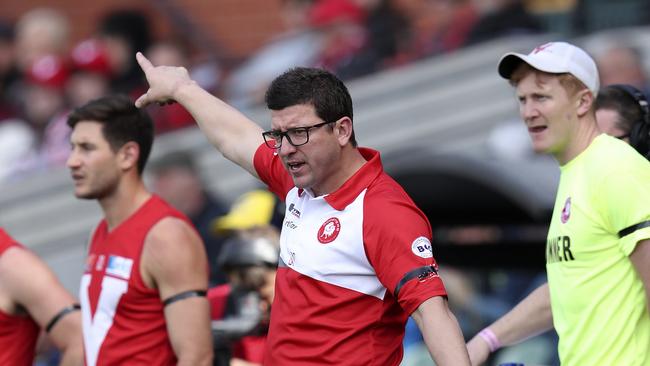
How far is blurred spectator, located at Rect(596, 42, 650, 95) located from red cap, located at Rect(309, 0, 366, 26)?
2.81 meters

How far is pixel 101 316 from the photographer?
17.4ft

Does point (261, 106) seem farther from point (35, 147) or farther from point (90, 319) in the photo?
point (90, 319)

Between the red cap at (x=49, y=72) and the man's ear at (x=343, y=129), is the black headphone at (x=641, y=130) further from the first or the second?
the red cap at (x=49, y=72)

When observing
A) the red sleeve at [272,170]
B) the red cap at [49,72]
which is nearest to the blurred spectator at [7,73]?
the red cap at [49,72]

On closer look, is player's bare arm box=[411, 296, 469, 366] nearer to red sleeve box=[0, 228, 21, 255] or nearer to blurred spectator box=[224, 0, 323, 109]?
red sleeve box=[0, 228, 21, 255]

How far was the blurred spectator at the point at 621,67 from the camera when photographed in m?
8.59

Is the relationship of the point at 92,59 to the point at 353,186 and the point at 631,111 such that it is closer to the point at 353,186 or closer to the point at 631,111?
the point at 631,111

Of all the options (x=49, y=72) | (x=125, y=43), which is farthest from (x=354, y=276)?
(x=125, y=43)

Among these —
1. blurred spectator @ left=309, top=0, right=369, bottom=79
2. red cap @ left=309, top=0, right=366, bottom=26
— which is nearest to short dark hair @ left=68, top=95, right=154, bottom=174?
blurred spectator @ left=309, top=0, right=369, bottom=79

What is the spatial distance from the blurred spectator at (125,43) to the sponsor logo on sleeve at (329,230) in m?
7.66

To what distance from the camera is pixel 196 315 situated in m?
5.19

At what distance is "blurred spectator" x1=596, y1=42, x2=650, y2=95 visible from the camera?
28.2ft

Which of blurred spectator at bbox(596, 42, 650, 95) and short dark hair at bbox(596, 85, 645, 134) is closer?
short dark hair at bbox(596, 85, 645, 134)

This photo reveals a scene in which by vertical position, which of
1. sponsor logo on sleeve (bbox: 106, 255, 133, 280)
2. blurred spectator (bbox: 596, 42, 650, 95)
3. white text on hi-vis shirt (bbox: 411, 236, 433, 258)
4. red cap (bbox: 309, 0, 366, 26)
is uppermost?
red cap (bbox: 309, 0, 366, 26)
